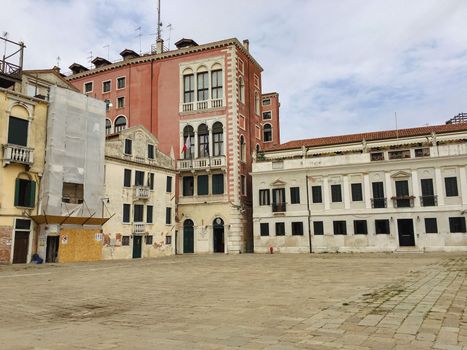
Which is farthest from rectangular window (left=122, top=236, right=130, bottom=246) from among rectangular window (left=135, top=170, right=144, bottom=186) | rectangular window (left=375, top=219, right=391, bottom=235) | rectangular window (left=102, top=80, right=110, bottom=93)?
rectangular window (left=375, top=219, right=391, bottom=235)

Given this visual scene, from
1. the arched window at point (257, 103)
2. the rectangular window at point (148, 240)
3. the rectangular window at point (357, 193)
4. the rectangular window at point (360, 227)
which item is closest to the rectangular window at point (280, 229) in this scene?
the rectangular window at point (360, 227)

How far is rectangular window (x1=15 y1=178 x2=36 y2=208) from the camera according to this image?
27359mm

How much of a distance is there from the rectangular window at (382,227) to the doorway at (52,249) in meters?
25.3

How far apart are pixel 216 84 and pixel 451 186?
76.4 feet

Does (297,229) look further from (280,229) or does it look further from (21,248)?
(21,248)

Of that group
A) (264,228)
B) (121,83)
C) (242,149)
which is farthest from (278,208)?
(121,83)

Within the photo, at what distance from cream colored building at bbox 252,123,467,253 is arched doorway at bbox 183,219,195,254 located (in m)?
6.34

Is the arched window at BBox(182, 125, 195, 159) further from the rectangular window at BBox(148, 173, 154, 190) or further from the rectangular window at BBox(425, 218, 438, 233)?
the rectangular window at BBox(425, 218, 438, 233)

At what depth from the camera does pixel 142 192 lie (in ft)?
119

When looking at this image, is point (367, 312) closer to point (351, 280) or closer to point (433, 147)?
point (351, 280)

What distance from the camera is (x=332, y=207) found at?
3819 centimetres

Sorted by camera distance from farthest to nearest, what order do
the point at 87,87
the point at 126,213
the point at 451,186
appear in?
the point at 87,87, the point at 126,213, the point at 451,186

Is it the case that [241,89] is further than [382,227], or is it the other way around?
[241,89]

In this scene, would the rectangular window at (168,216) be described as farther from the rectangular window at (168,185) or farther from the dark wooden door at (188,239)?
the dark wooden door at (188,239)
